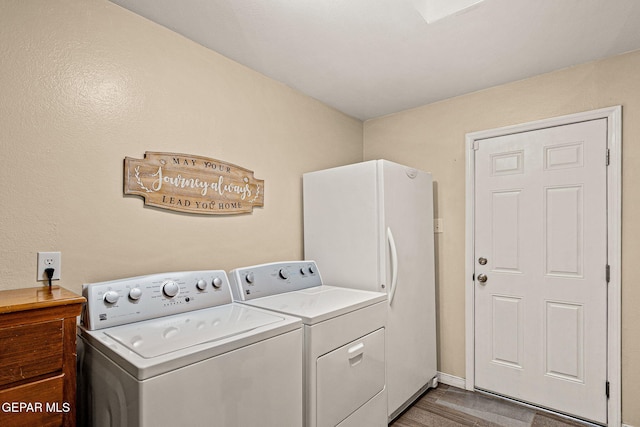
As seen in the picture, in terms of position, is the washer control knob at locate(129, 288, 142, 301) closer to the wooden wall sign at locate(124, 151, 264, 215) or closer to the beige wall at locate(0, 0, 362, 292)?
the beige wall at locate(0, 0, 362, 292)

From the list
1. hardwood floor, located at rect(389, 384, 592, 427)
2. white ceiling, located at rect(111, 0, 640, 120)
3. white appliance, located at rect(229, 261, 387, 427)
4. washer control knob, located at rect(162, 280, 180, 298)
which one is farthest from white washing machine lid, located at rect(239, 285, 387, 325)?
white ceiling, located at rect(111, 0, 640, 120)

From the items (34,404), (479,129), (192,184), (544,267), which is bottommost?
(34,404)

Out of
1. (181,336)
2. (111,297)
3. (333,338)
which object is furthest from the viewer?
(333,338)

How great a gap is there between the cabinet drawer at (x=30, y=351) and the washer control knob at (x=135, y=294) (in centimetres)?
33

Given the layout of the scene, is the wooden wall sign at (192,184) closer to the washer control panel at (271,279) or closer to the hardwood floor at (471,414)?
the washer control panel at (271,279)

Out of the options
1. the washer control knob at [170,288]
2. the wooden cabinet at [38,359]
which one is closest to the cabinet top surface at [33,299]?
the wooden cabinet at [38,359]

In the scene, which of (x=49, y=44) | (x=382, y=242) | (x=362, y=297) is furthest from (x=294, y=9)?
(x=362, y=297)

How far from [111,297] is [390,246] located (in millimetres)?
1591

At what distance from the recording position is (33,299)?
1172 mm

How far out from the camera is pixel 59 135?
150cm

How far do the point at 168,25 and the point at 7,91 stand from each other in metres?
0.83

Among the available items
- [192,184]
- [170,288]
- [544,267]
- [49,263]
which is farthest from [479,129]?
[49,263]

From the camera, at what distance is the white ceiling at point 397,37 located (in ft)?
5.52

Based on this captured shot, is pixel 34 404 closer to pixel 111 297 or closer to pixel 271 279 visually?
pixel 111 297
